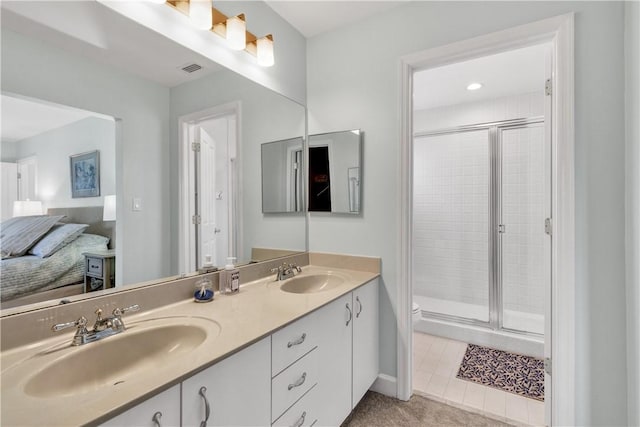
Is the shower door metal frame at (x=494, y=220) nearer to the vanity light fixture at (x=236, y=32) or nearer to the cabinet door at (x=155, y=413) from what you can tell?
the vanity light fixture at (x=236, y=32)

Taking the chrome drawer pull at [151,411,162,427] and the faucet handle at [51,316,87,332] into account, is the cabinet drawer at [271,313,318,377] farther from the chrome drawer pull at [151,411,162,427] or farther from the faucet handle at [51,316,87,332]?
the faucet handle at [51,316,87,332]

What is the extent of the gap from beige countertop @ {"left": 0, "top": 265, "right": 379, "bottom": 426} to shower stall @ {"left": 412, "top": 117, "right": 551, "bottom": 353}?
2127 mm

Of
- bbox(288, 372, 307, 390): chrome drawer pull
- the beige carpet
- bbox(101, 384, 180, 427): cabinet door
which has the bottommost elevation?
the beige carpet

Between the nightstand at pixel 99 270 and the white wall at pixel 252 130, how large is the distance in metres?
0.27

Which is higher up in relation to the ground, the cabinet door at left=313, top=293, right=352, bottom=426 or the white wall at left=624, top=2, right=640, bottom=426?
the white wall at left=624, top=2, right=640, bottom=426

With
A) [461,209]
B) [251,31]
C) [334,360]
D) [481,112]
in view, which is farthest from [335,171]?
[481,112]

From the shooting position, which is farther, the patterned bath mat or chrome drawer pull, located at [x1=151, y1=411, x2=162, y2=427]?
the patterned bath mat

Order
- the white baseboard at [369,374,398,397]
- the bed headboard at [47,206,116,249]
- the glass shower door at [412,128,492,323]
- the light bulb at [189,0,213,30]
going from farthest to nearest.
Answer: the glass shower door at [412,128,492,323] < the white baseboard at [369,374,398,397] < the light bulb at [189,0,213,30] < the bed headboard at [47,206,116,249]

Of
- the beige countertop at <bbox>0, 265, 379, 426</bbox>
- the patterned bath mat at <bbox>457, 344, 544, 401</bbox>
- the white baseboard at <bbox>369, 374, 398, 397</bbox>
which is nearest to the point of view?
the beige countertop at <bbox>0, 265, 379, 426</bbox>

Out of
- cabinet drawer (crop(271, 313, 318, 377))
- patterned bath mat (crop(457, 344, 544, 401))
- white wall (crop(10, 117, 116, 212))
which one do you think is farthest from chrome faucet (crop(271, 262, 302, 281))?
patterned bath mat (crop(457, 344, 544, 401))

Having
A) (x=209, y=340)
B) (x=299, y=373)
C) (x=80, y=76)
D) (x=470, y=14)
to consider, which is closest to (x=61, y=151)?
(x=80, y=76)

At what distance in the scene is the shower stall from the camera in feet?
9.65

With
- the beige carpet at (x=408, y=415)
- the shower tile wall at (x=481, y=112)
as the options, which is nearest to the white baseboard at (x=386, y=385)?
the beige carpet at (x=408, y=415)

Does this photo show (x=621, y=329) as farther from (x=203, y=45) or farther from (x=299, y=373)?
(x=203, y=45)
